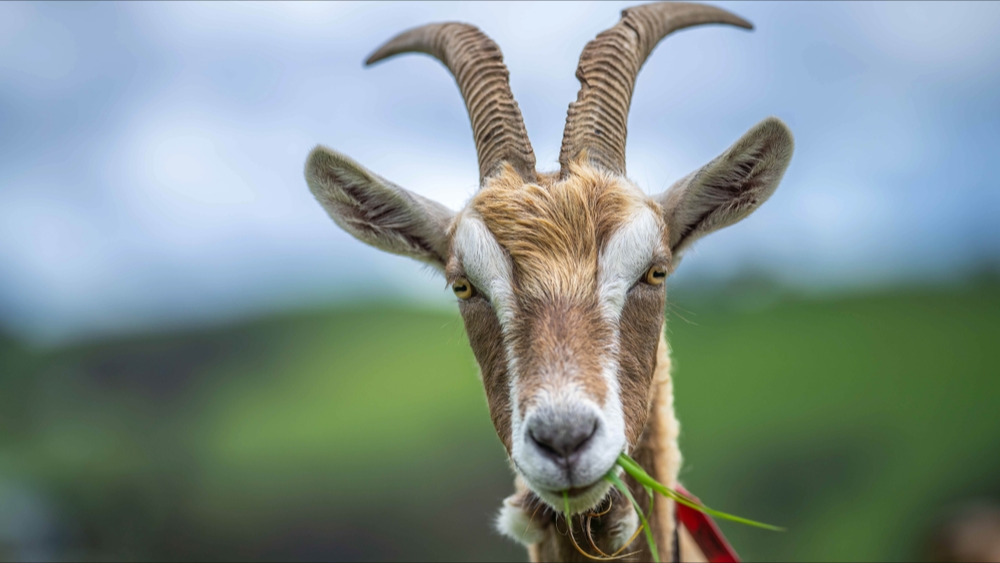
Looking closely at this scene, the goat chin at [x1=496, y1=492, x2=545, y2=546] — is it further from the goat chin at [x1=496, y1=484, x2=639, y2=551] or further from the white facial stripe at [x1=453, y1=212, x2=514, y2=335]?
the white facial stripe at [x1=453, y1=212, x2=514, y2=335]

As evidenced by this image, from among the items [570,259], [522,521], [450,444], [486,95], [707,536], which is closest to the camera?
[570,259]

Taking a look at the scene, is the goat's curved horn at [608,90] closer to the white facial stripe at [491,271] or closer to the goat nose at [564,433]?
the white facial stripe at [491,271]

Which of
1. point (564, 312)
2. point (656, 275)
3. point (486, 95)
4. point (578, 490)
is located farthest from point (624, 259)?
point (486, 95)

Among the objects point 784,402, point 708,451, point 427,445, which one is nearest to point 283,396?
point 427,445

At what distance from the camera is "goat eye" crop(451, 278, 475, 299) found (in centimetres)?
387

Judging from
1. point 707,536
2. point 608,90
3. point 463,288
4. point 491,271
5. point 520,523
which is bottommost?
point 707,536

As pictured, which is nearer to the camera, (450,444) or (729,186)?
(729,186)

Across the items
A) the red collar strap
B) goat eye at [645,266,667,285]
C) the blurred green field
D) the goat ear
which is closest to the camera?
goat eye at [645,266,667,285]

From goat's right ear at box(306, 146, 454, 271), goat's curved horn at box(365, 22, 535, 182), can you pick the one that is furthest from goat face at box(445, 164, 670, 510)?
goat's right ear at box(306, 146, 454, 271)

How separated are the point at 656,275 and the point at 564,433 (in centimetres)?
127

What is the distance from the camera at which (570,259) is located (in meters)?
3.63

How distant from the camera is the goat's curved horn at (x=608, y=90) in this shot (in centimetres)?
434

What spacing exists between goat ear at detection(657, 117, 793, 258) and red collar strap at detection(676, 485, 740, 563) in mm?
1838

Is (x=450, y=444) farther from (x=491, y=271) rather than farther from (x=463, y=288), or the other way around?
(x=491, y=271)
